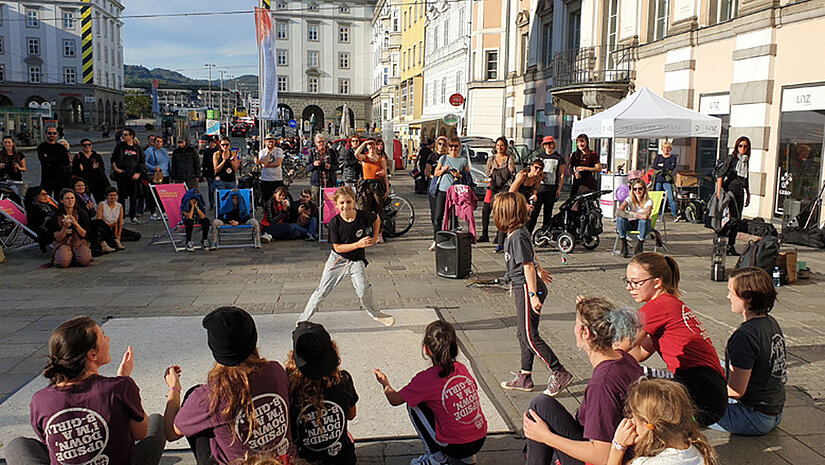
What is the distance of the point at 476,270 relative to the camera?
974 centimetres

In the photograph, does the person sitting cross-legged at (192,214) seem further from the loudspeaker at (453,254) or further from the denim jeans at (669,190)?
the denim jeans at (669,190)

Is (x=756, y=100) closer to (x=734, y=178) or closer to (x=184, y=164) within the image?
(x=734, y=178)

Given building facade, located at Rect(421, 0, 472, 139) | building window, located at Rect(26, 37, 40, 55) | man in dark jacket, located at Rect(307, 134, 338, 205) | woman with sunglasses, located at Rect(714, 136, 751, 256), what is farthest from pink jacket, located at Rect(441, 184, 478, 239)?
building window, located at Rect(26, 37, 40, 55)

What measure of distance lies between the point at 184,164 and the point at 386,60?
5794 cm

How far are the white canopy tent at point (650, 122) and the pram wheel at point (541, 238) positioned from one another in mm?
2422

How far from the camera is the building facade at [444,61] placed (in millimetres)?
38094

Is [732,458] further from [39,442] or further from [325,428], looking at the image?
[39,442]

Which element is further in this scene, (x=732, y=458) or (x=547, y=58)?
(x=547, y=58)

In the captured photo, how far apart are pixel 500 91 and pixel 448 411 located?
32.7 m

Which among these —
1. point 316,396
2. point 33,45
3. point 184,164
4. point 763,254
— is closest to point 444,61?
point 184,164

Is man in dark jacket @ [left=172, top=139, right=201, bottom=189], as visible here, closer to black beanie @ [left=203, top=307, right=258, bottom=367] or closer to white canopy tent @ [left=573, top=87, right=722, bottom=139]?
white canopy tent @ [left=573, top=87, right=722, bottom=139]

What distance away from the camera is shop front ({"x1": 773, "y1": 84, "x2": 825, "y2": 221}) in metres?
13.0

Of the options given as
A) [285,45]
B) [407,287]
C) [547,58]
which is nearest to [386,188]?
[407,287]

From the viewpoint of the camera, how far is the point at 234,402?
2.96 meters
